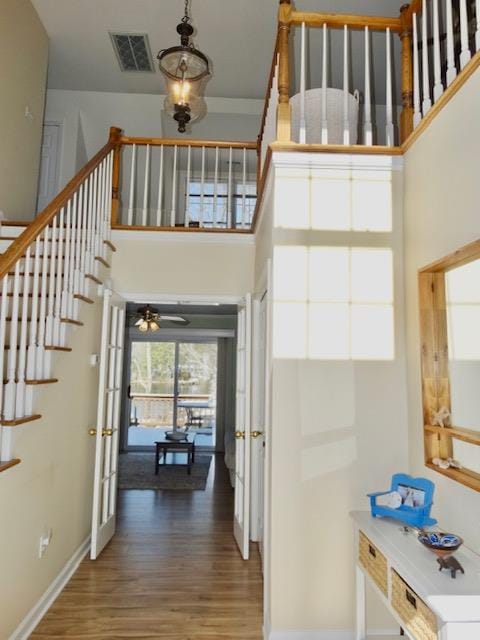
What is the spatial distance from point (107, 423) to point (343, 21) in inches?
136

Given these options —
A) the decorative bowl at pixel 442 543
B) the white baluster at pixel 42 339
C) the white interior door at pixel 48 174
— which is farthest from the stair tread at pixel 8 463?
the white interior door at pixel 48 174

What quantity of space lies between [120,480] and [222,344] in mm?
3675

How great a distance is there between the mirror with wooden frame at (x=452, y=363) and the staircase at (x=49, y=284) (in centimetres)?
205

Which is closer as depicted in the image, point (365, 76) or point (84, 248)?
point (365, 76)

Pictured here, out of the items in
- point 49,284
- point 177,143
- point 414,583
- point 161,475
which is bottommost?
point 161,475

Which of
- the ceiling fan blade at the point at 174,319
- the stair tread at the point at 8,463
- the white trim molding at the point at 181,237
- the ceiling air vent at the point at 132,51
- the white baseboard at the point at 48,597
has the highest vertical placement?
the ceiling air vent at the point at 132,51

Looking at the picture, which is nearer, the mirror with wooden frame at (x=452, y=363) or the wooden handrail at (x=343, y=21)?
the mirror with wooden frame at (x=452, y=363)

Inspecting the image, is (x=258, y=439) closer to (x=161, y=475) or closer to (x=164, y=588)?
(x=164, y=588)

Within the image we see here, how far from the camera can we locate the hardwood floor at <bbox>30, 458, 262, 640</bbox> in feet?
8.66

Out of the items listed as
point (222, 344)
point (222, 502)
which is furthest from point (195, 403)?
point (222, 502)

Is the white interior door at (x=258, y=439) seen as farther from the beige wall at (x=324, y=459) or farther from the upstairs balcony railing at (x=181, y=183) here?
the upstairs balcony railing at (x=181, y=183)

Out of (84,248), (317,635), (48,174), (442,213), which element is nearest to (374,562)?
(317,635)

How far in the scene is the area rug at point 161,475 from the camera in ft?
19.7

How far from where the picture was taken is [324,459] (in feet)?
8.43
